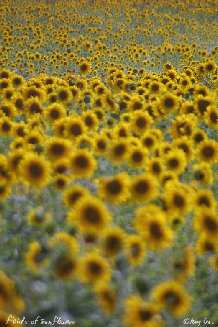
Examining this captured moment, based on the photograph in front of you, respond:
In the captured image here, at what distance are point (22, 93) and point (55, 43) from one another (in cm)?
1023

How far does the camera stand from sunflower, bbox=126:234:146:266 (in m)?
4.23

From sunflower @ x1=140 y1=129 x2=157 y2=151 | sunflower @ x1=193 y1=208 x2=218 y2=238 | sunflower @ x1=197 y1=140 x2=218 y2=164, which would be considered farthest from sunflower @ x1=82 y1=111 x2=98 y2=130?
sunflower @ x1=193 y1=208 x2=218 y2=238

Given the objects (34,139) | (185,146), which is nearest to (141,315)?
(185,146)

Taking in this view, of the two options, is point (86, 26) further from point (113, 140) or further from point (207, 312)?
point (207, 312)

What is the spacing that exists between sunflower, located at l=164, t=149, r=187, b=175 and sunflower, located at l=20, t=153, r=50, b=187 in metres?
1.50

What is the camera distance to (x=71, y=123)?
247 inches

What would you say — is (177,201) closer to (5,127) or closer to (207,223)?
(207,223)

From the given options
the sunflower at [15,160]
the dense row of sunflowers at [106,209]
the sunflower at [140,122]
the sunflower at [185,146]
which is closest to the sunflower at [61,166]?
the dense row of sunflowers at [106,209]

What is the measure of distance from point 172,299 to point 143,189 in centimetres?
143

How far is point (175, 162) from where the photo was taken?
5.63 meters

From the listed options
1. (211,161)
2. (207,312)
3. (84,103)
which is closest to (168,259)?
(207,312)

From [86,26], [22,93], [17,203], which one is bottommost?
[86,26]

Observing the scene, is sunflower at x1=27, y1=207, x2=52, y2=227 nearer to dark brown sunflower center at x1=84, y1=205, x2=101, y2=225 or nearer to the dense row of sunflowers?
the dense row of sunflowers

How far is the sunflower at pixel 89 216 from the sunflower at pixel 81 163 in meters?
0.80
